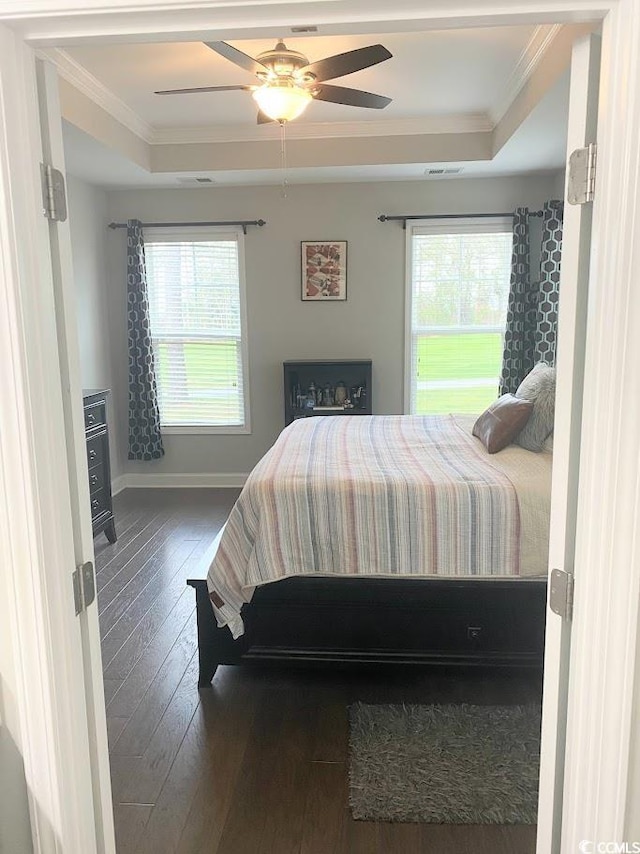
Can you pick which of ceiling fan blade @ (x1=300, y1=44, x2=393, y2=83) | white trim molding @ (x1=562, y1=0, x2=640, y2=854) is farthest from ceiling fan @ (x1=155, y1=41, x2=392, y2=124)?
white trim molding @ (x1=562, y1=0, x2=640, y2=854)

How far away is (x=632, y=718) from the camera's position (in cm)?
118

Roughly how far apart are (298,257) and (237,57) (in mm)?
2844

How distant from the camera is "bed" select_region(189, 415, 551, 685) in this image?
2629 millimetres

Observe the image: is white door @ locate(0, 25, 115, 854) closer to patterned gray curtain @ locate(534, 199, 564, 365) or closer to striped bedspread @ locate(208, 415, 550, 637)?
striped bedspread @ locate(208, 415, 550, 637)

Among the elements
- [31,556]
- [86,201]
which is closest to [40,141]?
[31,556]

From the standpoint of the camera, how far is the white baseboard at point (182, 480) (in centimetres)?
605

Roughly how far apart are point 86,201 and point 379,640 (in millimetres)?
4308

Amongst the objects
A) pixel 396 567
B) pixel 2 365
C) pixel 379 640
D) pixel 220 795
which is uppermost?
pixel 2 365

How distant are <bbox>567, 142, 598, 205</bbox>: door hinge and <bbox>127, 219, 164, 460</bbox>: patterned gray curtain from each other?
195 inches

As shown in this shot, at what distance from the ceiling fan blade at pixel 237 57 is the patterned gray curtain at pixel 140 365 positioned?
2.93 metres

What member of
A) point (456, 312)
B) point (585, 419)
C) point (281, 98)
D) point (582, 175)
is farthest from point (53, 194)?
point (456, 312)

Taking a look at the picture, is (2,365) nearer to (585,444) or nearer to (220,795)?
(585,444)

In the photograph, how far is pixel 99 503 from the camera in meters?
4.43

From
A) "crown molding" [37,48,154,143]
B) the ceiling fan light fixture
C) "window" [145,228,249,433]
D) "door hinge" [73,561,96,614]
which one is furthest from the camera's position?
"window" [145,228,249,433]
